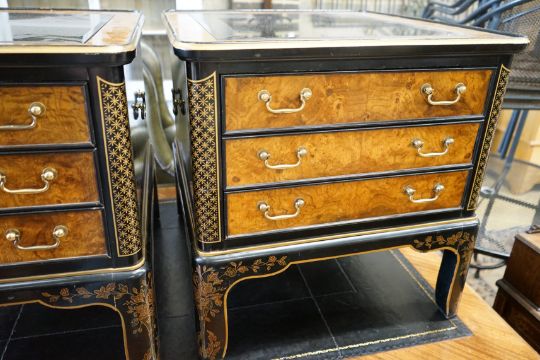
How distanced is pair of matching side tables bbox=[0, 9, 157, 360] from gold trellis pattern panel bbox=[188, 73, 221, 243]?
0.42ft

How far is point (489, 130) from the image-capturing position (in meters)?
1.10

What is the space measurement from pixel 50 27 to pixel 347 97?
0.68 metres

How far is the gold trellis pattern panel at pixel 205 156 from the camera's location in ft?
2.84

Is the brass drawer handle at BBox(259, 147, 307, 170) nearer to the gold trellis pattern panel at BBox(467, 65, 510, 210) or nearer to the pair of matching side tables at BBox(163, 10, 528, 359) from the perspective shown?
the pair of matching side tables at BBox(163, 10, 528, 359)

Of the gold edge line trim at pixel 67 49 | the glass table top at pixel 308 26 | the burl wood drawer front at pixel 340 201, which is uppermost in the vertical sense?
the gold edge line trim at pixel 67 49

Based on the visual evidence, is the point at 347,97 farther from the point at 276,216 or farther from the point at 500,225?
the point at 500,225

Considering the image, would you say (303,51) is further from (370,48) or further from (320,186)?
(320,186)

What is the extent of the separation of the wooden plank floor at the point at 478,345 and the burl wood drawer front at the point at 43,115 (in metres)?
0.90

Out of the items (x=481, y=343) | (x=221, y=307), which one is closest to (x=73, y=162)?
(x=221, y=307)

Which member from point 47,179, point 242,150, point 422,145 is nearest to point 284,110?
point 242,150

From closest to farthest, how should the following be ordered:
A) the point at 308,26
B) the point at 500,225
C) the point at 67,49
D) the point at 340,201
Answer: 1. the point at 67,49
2. the point at 340,201
3. the point at 308,26
4. the point at 500,225

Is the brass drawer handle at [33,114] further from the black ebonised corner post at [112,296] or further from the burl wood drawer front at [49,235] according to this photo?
the black ebonised corner post at [112,296]

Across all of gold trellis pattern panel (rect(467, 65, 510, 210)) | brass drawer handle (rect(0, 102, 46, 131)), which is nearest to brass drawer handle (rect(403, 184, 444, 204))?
gold trellis pattern panel (rect(467, 65, 510, 210))

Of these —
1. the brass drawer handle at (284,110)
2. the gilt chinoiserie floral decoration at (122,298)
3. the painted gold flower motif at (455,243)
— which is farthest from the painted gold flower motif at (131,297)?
the painted gold flower motif at (455,243)
